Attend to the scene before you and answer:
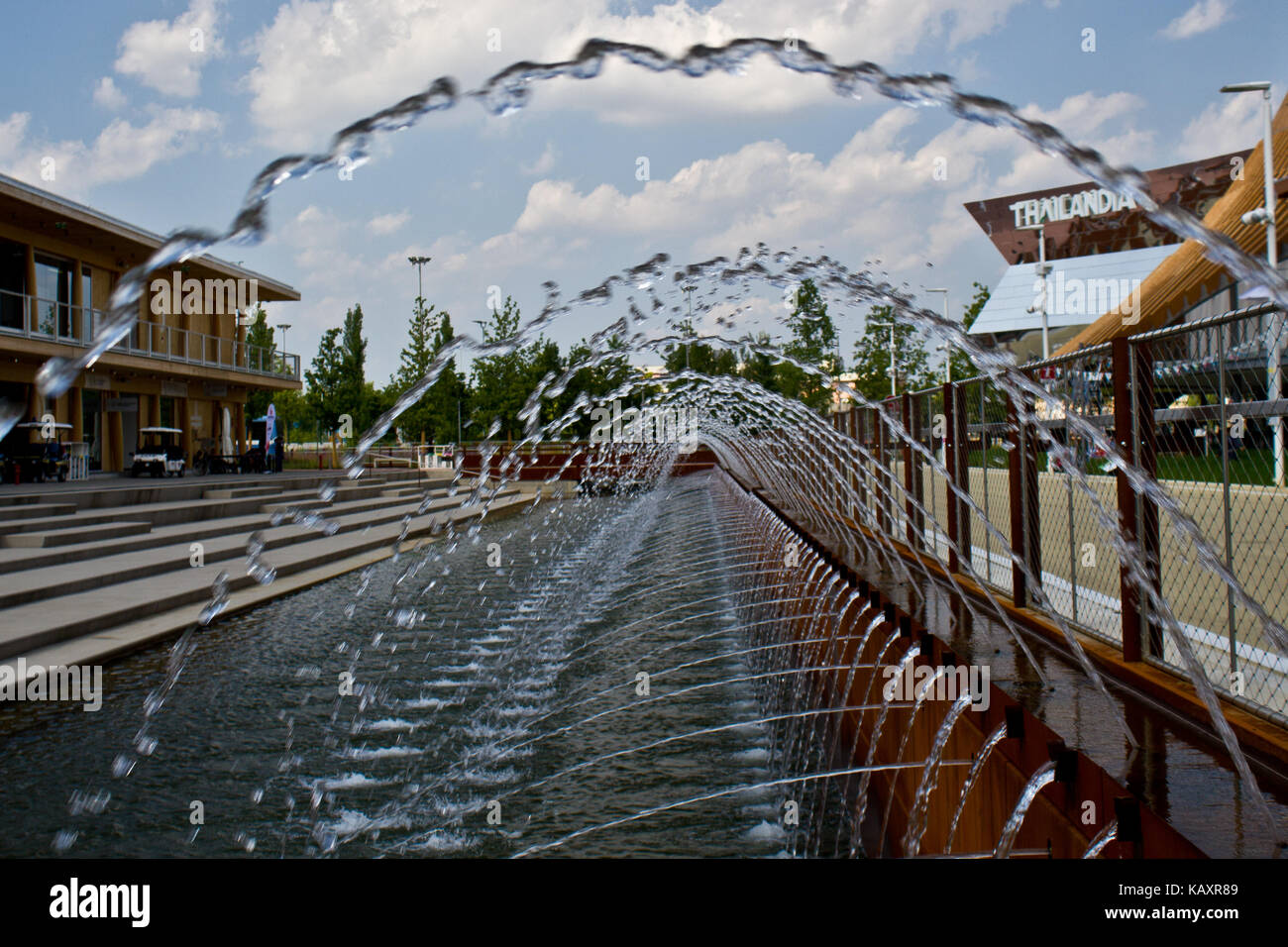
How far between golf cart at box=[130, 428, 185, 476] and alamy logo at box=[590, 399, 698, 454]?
1764 cm

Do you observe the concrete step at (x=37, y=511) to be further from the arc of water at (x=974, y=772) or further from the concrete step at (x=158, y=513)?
the arc of water at (x=974, y=772)

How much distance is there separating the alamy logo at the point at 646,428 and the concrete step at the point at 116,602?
2864 cm

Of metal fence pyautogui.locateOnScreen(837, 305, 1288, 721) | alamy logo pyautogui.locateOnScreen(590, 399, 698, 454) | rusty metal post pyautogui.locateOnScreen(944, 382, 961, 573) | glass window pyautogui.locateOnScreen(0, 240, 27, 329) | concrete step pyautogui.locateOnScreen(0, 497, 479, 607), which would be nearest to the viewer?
metal fence pyautogui.locateOnScreen(837, 305, 1288, 721)

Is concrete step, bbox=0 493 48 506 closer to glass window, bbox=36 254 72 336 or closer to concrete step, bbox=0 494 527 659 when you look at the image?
concrete step, bbox=0 494 527 659

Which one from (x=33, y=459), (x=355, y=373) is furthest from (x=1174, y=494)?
(x=355, y=373)

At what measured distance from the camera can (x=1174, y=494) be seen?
5578mm

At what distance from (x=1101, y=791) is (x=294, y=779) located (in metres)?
4.38

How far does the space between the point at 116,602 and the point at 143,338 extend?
1088 inches

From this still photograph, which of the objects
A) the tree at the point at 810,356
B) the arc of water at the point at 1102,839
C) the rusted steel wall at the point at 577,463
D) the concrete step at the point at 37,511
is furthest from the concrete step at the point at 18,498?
the tree at the point at 810,356

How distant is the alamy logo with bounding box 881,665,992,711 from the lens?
4.23 meters

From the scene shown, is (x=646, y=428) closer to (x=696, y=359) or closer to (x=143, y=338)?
(x=696, y=359)

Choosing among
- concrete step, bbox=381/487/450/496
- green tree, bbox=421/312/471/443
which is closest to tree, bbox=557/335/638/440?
green tree, bbox=421/312/471/443
